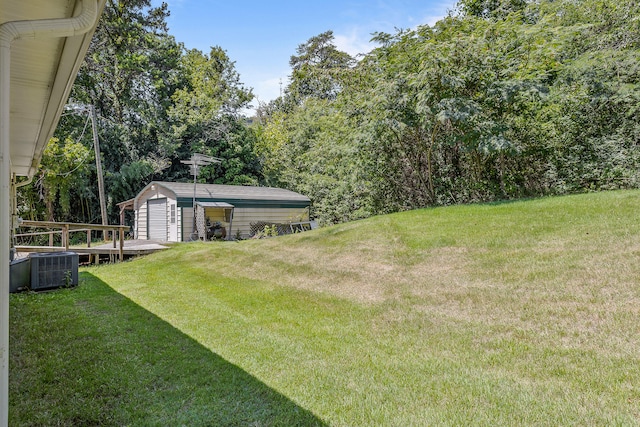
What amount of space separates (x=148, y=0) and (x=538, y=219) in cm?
2126

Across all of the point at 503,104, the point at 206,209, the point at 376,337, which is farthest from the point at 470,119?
the point at 206,209

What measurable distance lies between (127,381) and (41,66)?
7.48 feet

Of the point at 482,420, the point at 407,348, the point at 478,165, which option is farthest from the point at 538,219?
the point at 482,420

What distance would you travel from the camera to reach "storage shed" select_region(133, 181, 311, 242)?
13.6 metres

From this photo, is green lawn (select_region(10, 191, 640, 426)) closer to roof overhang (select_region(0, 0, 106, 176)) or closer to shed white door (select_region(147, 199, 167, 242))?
roof overhang (select_region(0, 0, 106, 176))

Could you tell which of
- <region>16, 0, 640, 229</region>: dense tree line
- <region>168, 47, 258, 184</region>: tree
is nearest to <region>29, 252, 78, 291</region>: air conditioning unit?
<region>16, 0, 640, 229</region>: dense tree line

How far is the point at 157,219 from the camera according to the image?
15.0m

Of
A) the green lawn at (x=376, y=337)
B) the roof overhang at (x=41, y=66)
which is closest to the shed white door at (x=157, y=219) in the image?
the green lawn at (x=376, y=337)

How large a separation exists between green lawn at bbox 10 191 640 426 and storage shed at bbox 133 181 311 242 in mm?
6668

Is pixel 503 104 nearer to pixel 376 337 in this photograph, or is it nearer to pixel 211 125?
pixel 376 337

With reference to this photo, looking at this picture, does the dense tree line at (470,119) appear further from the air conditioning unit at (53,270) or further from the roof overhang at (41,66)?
the roof overhang at (41,66)

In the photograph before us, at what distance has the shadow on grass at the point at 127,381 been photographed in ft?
7.56

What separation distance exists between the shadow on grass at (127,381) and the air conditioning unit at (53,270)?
2087 mm

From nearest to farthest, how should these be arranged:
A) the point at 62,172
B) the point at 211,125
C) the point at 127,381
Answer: the point at 127,381 < the point at 62,172 < the point at 211,125
